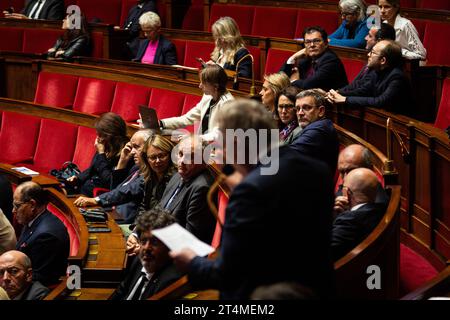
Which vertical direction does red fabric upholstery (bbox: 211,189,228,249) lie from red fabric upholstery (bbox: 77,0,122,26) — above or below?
below

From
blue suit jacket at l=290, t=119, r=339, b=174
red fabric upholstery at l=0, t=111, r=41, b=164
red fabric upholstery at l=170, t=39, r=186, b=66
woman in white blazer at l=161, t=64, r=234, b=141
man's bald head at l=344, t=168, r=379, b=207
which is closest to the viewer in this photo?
man's bald head at l=344, t=168, r=379, b=207

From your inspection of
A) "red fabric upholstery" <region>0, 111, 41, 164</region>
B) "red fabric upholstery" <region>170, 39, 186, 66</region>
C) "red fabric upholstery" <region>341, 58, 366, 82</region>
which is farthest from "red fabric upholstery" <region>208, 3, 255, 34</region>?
"red fabric upholstery" <region>0, 111, 41, 164</region>

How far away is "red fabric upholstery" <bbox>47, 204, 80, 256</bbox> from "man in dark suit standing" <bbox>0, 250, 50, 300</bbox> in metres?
0.16

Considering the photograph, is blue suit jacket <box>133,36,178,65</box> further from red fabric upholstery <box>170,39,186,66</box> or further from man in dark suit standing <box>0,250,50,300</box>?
man in dark suit standing <box>0,250,50,300</box>

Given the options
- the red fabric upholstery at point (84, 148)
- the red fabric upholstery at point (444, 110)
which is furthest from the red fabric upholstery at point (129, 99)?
the red fabric upholstery at point (444, 110)

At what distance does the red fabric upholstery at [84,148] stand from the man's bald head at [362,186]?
1.46m

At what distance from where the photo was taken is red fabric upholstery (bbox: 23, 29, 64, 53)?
4.05 metres

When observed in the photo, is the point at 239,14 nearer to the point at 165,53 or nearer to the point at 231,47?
the point at 165,53

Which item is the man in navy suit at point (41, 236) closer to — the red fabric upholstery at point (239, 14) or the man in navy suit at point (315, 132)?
the man in navy suit at point (315, 132)

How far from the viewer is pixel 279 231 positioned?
1.10 m

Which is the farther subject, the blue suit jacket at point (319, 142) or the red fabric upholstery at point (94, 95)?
the red fabric upholstery at point (94, 95)

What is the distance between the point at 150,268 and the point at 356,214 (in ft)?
1.33

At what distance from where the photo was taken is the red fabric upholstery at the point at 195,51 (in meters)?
3.64

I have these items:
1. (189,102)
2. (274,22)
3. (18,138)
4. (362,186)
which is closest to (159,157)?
(362,186)
